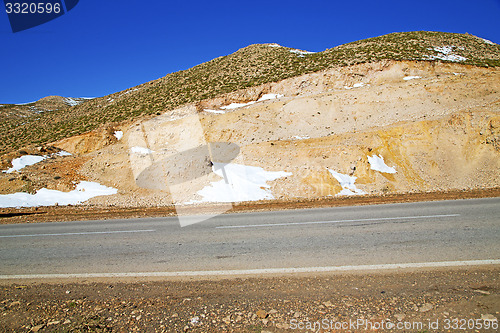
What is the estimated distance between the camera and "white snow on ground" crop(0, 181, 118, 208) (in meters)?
15.4

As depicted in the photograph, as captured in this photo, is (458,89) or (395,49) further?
(395,49)

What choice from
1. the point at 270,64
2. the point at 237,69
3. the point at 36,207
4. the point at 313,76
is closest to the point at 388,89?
the point at 313,76

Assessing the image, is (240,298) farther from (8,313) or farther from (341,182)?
(341,182)

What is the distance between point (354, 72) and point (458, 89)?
1015 centimetres

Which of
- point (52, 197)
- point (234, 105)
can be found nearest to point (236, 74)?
point (234, 105)

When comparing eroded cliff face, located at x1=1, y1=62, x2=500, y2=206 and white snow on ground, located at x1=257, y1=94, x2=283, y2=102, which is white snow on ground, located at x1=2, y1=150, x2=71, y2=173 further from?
white snow on ground, located at x1=257, y1=94, x2=283, y2=102

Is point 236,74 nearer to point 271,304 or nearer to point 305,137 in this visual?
point 305,137

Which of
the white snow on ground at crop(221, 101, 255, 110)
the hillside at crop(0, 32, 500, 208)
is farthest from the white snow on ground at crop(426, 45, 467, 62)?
the white snow on ground at crop(221, 101, 255, 110)

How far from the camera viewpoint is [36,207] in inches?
591

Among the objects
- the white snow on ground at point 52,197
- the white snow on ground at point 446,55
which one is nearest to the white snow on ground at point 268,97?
the white snow on ground at point 446,55

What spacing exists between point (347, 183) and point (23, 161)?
68.2 feet

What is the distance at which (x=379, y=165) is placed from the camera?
17.2 m

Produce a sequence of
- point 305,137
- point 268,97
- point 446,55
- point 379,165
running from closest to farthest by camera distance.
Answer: point 379,165 < point 305,137 < point 446,55 < point 268,97

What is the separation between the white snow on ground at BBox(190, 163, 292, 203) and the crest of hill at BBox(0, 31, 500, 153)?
19087 mm
